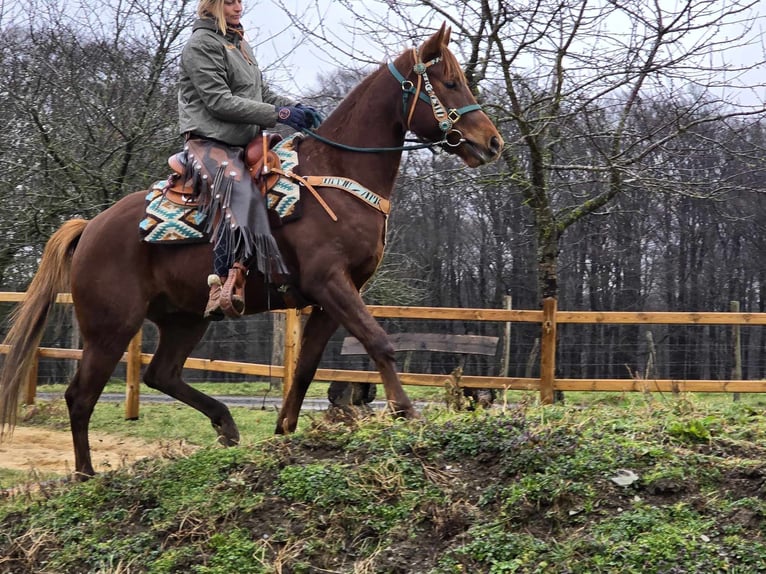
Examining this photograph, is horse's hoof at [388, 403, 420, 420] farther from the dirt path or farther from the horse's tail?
the dirt path

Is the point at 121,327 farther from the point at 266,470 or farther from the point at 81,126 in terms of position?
the point at 81,126

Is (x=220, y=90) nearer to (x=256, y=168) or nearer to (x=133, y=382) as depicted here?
(x=256, y=168)

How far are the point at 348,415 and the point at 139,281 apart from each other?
1.83 meters

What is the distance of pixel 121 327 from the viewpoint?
546cm

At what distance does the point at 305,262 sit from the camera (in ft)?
15.7

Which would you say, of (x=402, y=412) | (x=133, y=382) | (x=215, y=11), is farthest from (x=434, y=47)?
(x=133, y=382)

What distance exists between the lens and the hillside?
10.6 ft

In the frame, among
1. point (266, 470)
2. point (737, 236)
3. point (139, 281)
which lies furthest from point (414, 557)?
point (737, 236)

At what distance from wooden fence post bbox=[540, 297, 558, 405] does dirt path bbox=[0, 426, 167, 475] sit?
174 inches

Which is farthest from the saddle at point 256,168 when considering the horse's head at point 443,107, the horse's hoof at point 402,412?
the horse's hoof at point 402,412

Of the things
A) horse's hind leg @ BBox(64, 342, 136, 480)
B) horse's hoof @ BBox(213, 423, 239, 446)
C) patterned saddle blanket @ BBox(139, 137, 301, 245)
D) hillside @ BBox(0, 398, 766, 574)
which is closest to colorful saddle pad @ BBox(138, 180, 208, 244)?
patterned saddle blanket @ BBox(139, 137, 301, 245)

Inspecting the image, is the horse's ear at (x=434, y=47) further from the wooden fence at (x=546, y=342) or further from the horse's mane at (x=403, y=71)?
the wooden fence at (x=546, y=342)

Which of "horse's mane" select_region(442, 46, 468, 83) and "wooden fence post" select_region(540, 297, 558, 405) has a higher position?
"horse's mane" select_region(442, 46, 468, 83)

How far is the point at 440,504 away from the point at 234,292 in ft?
6.37
